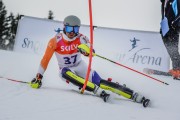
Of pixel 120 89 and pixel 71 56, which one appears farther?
pixel 71 56

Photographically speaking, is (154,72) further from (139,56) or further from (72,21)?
(72,21)

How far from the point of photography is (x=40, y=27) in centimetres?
1173

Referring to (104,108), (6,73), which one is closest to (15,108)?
(104,108)

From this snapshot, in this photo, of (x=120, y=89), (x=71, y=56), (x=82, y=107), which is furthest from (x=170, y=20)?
(x=82, y=107)

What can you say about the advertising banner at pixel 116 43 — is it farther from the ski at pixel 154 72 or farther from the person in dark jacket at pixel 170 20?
the person in dark jacket at pixel 170 20

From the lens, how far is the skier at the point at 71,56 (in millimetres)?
4743

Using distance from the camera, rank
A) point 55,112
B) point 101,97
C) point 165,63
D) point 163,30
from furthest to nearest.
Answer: point 165,63
point 163,30
point 101,97
point 55,112

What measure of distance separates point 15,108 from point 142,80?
4.13m

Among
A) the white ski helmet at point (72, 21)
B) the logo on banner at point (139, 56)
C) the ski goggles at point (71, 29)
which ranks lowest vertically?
the logo on banner at point (139, 56)

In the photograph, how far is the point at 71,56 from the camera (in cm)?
551

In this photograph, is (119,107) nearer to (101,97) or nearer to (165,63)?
(101,97)

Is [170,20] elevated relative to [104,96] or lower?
elevated

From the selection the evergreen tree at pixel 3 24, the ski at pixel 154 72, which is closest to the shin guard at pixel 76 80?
the ski at pixel 154 72

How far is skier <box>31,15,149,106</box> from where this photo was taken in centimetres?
474
